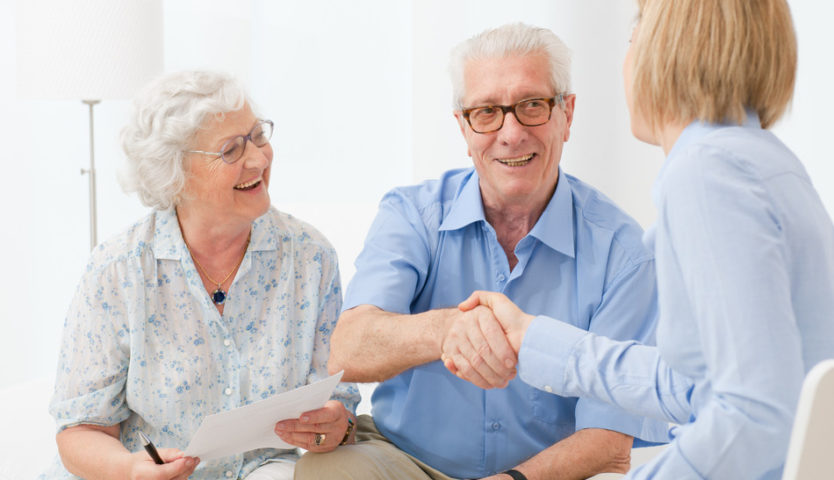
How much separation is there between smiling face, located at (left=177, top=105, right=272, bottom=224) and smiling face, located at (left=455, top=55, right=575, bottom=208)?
533mm

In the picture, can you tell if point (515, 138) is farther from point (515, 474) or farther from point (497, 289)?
point (515, 474)

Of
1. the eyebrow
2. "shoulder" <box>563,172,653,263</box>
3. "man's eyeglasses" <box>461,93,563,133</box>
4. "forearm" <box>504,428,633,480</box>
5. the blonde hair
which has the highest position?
the blonde hair

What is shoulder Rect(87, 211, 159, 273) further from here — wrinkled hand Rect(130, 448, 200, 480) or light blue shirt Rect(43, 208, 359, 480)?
wrinkled hand Rect(130, 448, 200, 480)

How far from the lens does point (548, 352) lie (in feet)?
4.34

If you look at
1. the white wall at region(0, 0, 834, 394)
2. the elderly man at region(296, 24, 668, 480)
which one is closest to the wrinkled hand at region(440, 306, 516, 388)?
the elderly man at region(296, 24, 668, 480)

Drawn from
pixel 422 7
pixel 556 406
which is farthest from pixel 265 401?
pixel 422 7

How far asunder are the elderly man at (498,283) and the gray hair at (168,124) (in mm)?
475

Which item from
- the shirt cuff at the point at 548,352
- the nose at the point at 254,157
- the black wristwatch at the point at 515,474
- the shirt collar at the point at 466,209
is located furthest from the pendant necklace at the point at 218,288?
the shirt cuff at the point at 548,352

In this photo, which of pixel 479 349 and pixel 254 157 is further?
pixel 254 157

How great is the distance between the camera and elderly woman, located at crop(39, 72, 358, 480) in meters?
1.88

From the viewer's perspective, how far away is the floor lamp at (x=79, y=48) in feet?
9.53

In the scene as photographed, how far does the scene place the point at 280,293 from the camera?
2.02 m

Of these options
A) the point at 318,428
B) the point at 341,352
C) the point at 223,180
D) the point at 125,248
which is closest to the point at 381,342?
the point at 341,352

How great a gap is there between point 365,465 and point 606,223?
79cm
